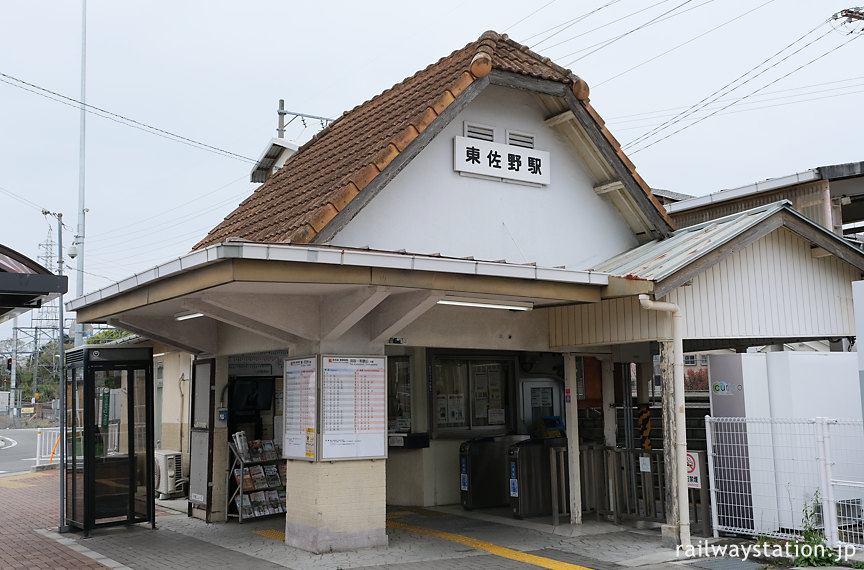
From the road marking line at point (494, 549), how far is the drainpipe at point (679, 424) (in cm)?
136

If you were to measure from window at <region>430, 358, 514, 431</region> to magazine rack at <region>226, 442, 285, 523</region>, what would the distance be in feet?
8.63

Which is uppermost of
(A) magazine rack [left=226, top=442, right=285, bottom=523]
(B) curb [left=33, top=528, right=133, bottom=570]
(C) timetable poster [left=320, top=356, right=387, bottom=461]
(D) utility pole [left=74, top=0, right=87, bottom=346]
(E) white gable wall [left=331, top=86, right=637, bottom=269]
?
(D) utility pole [left=74, top=0, right=87, bottom=346]

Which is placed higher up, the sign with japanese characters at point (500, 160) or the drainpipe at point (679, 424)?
the sign with japanese characters at point (500, 160)

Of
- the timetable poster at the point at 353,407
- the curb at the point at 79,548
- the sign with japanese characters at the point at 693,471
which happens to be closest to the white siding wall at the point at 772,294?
the sign with japanese characters at the point at 693,471

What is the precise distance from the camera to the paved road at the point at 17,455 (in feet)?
71.9

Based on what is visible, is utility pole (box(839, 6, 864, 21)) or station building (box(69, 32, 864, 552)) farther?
utility pole (box(839, 6, 864, 21))

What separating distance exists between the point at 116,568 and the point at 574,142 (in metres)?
7.73

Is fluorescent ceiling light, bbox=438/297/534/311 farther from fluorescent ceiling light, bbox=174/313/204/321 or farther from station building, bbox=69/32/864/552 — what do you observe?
fluorescent ceiling light, bbox=174/313/204/321

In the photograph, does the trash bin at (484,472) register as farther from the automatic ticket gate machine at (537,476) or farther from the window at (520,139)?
the window at (520,139)

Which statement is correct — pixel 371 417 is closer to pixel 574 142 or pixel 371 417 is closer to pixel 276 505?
pixel 276 505

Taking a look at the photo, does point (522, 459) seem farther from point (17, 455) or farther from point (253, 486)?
point (17, 455)

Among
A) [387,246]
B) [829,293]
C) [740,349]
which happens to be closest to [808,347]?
[740,349]

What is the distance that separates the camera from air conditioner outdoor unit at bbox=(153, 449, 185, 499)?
13.8m

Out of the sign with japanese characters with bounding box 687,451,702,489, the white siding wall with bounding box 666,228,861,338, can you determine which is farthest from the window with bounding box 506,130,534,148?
the sign with japanese characters with bounding box 687,451,702,489
